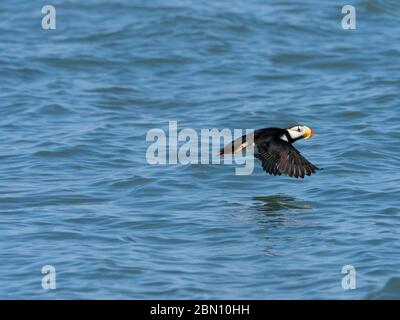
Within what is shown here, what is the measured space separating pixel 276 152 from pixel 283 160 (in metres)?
0.13

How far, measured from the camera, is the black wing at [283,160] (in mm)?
10406

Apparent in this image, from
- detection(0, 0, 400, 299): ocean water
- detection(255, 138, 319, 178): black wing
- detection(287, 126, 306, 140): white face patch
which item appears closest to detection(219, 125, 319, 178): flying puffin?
detection(255, 138, 319, 178): black wing

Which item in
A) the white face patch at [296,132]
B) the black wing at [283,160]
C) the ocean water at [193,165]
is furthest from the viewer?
the white face patch at [296,132]

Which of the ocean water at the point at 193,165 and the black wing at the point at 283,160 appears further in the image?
the black wing at the point at 283,160

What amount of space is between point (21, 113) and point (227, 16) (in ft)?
18.4

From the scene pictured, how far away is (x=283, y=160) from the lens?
10508mm

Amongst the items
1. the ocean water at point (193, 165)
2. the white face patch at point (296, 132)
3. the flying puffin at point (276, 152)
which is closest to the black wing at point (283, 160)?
the flying puffin at point (276, 152)

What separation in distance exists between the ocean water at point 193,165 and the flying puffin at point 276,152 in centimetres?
38

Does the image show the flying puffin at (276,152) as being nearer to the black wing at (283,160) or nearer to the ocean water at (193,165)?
the black wing at (283,160)

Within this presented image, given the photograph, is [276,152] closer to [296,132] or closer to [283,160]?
[283,160]

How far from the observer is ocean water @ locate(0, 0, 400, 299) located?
877 centimetres

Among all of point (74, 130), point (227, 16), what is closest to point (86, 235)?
point (74, 130)

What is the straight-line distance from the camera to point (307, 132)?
1138 cm

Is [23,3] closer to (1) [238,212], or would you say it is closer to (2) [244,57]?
(2) [244,57]
